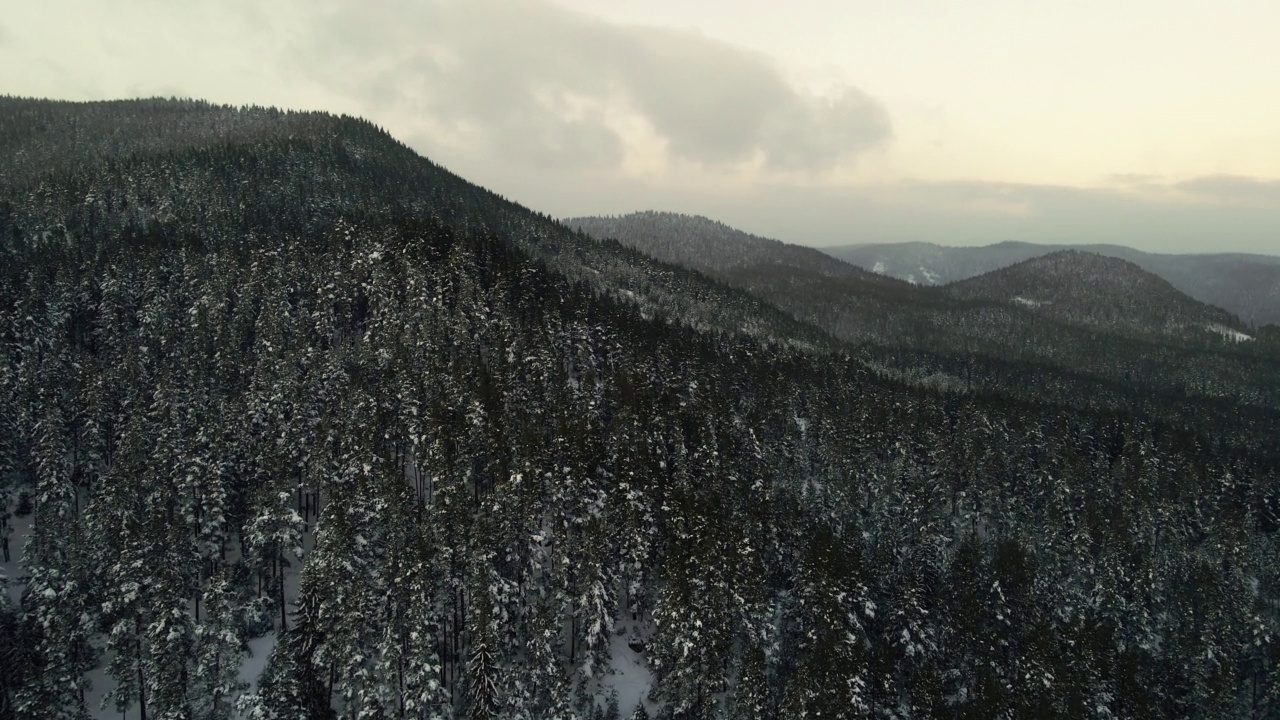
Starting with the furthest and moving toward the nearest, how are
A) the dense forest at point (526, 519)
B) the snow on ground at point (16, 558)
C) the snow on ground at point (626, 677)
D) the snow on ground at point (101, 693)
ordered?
the snow on ground at point (16, 558)
the snow on ground at point (626, 677)
the snow on ground at point (101, 693)
the dense forest at point (526, 519)

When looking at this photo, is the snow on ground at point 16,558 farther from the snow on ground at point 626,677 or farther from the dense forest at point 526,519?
the snow on ground at point 626,677

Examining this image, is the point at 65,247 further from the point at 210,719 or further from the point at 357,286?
the point at 210,719

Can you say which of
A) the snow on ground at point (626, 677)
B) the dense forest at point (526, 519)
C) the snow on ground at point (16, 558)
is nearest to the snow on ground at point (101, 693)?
the dense forest at point (526, 519)

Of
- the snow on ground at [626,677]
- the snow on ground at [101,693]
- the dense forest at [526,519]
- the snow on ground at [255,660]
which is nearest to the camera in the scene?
the dense forest at [526,519]

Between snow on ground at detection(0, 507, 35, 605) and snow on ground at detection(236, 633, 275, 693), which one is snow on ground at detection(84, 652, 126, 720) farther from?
snow on ground at detection(0, 507, 35, 605)

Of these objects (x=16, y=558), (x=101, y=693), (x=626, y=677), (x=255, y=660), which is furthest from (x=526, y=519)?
(x=16, y=558)

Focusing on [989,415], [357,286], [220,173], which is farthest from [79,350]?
[989,415]

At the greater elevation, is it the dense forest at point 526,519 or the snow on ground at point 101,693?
the dense forest at point 526,519

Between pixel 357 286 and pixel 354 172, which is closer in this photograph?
pixel 357 286

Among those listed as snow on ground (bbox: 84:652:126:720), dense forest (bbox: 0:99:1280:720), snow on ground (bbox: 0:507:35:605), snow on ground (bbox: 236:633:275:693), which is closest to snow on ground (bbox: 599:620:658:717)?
dense forest (bbox: 0:99:1280:720)
